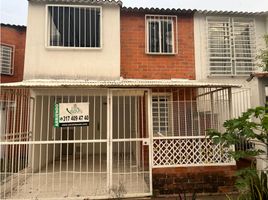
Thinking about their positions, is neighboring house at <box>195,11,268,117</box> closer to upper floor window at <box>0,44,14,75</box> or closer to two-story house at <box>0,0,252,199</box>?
two-story house at <box>0,0,252,199</box>

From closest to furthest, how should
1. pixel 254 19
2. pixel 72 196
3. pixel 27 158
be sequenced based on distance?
pixel 72 196
pixel 27 158
pixel 254 19

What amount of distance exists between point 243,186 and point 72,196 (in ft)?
15.0

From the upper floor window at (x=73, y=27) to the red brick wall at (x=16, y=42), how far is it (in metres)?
5.48

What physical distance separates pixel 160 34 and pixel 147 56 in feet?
3.90

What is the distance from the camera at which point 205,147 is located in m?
7.55

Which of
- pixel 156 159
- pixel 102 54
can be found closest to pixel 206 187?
pixel 156 159

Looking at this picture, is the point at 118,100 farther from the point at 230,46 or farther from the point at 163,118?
the point at 230,46

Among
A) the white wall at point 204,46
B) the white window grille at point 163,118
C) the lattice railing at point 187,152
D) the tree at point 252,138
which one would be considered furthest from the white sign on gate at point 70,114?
the white wall at point 204,46

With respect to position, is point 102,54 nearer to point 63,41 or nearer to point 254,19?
point 63,41

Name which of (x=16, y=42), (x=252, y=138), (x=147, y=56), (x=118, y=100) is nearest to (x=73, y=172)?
(x=118, y=100)

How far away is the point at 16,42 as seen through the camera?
14516 mm

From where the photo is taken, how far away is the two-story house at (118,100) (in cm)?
732

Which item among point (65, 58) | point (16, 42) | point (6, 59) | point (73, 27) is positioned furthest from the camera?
point (16, 42)

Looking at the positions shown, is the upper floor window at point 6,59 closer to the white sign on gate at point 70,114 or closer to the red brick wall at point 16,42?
the red brick wall at point 16,42
